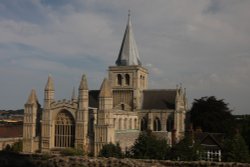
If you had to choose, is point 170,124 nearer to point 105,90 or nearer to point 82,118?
point 105,90

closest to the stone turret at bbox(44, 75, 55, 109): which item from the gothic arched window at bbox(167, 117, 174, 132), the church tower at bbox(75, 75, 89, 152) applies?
the church tower at bbox(75, 75, 89, 152)

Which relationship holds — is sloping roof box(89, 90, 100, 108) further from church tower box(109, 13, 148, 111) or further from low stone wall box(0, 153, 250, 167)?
low stone wall box(0, 153, 250, 167)

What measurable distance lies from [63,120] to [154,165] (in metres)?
35.7

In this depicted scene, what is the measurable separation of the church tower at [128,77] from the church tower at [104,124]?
12.6 m

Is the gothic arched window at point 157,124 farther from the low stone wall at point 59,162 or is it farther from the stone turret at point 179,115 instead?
the low stone wall at point 59,162

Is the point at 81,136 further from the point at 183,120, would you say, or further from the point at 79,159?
the point at 79,159

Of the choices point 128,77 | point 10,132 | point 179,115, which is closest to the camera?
point 179,115

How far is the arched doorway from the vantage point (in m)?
53.4

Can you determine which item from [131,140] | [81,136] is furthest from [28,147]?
[131,140]

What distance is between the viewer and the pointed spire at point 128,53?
6538 centimetres

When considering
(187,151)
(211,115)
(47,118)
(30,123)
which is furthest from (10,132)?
(187,151)

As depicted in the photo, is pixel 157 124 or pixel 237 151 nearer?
pixel 237 151

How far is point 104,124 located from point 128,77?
53.4ft

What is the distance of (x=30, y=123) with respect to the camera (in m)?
55.3
